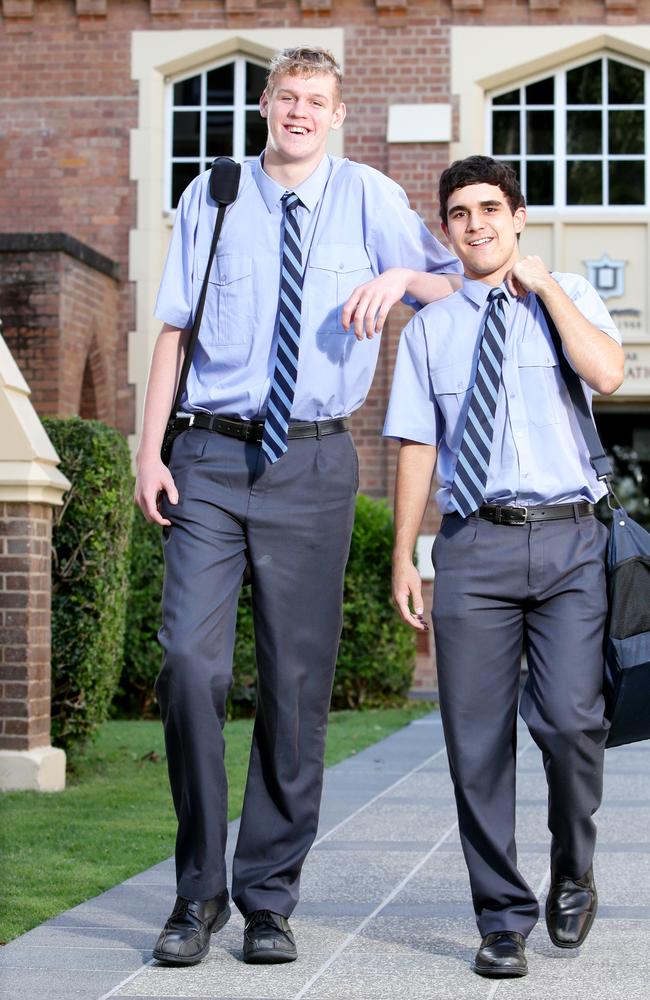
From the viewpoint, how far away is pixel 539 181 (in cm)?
1686

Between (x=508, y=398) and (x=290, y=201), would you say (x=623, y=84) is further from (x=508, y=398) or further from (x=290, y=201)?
(x=508, y=398)

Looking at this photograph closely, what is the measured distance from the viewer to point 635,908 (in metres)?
4.89

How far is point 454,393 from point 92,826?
3.26 m

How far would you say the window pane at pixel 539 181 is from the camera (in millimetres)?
16828

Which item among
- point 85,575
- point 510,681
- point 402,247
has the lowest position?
point 85,575

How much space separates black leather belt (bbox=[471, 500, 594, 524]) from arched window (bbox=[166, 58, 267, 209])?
1342 centimetres

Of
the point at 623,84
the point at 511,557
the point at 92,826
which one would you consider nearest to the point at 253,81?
the point at 623,84

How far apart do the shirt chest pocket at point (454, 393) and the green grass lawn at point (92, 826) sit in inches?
75.3

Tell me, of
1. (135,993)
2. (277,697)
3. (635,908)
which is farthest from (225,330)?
(635,908)

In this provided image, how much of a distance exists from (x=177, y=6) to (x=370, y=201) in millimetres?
13339

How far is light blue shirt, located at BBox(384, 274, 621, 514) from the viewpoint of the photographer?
4121 millimetres

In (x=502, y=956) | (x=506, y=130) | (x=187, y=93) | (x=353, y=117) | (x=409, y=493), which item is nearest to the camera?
(x=502, y=956)

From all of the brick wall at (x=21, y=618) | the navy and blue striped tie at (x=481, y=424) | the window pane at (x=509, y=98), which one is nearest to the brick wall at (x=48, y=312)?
A: the window pane at (x=509, y=98)

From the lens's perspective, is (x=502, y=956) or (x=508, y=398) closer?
(x=502, y=956)
